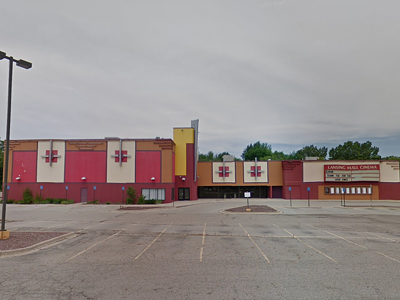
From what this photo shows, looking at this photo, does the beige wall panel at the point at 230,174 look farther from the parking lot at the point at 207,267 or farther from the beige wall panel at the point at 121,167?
the parking lot at the point at 207,267

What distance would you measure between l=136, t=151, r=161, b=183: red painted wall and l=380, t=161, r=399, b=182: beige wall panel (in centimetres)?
3836

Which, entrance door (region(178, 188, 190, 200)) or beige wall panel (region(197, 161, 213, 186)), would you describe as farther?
beige wall panel (region(197, 161, 213, 186))

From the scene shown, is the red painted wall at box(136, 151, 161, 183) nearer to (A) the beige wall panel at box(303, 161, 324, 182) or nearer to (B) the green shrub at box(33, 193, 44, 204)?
A: (B) the green shrub at box(33, 193, 44, 204)

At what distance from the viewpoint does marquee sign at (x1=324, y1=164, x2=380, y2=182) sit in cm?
4684

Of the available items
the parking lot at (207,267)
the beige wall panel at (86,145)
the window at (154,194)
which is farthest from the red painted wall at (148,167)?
the parking lot at (207,267)

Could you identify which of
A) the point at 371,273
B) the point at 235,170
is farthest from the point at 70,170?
the point at 371,273

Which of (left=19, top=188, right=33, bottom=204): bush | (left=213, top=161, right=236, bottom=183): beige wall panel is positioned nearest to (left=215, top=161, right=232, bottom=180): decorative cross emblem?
(left=213, top=161, right=236, bottom=183): beige wall panel

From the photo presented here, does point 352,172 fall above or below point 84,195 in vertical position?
above

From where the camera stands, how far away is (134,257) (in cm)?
1027

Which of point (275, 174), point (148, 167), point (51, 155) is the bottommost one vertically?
point (275, 174)

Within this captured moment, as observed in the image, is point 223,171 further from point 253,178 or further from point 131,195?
point 131,195

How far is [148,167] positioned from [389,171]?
134 feet

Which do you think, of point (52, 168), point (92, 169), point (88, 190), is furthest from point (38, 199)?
point (92, 169)

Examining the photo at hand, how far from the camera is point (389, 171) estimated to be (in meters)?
47.4
